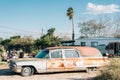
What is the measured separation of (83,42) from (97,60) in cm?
2708

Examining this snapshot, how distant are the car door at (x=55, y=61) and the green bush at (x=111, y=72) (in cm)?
338

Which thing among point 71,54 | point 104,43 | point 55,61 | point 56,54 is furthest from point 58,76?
point 104,43

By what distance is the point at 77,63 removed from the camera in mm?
17156

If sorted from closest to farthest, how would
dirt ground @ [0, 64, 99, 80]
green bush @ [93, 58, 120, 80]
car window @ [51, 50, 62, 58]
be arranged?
green bush @ [93, 58, 120, 80], dirt ground @ [0, 64, 99, 80], car window @ [51, 50, 62, 58]

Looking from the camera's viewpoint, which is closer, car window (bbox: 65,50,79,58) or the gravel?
the gravel

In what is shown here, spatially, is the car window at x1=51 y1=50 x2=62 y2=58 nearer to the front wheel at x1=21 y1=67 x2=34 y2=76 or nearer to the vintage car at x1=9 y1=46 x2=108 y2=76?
the vintage car at x1=9 y1=46 x2=108 y2=76

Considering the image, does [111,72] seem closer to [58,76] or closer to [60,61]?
[58,76]

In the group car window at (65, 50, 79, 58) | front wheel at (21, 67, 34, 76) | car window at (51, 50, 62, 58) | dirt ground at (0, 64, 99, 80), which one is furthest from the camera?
car window at (65, 50, 79, 58)

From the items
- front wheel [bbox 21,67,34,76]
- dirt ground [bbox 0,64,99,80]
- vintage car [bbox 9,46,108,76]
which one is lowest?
dirt ground [bbox 0,64,99,80]

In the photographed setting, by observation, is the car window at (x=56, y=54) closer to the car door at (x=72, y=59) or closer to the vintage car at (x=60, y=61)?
the vintage car at (x=60, y=61)

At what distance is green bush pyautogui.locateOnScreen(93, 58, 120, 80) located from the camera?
12712 millimetres

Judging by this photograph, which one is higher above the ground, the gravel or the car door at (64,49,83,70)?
the car door at (64,49,83,70)

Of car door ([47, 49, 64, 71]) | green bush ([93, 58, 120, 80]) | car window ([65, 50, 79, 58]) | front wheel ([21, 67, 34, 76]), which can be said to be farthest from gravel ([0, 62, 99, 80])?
green bush ([93, 58, 120, 80])

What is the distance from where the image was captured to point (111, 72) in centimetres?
1305
